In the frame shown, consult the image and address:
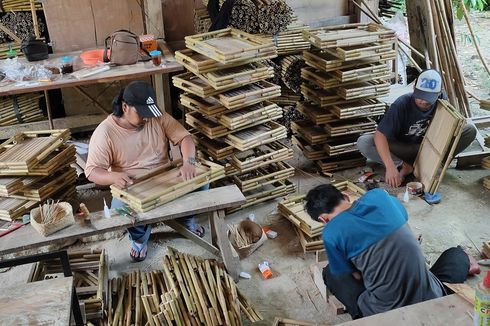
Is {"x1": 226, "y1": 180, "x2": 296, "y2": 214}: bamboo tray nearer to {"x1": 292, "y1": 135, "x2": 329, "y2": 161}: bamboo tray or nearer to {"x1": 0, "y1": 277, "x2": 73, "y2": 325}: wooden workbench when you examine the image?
{"x1": 292, "y1": 135, "x2": 329, "y2": 161}: bamboo tray

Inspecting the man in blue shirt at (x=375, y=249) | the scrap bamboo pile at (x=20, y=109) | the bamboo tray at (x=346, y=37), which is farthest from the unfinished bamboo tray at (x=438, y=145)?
the scrap bamboo pile at (x=20, y=109)

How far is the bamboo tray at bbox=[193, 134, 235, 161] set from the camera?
19.7ft

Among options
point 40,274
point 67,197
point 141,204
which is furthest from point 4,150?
point 141,204

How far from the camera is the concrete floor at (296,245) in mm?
4902

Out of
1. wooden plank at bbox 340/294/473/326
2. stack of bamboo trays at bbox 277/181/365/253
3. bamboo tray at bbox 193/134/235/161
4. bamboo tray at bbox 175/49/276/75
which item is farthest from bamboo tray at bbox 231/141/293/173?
wooden plank at bbox 340/294/473/326

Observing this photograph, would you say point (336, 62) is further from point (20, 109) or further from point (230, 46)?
point (20, 109)

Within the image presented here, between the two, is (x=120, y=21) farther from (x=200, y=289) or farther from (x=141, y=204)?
(x=200, y=289)

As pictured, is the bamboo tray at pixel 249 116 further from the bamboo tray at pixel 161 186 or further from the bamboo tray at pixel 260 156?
the bamboo tray at pixel 161 186

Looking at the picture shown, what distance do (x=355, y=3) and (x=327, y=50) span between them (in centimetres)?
202

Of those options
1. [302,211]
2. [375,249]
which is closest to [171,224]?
[302,211]

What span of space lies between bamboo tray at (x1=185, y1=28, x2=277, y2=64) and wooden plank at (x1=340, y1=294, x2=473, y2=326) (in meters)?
3.14

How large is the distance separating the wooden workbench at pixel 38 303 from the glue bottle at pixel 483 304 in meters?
2.35

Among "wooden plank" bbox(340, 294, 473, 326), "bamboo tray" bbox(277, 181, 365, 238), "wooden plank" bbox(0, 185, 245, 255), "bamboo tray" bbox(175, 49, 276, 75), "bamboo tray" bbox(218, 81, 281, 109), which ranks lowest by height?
"bamboo tray" bbox(277, 181, 365, 238)

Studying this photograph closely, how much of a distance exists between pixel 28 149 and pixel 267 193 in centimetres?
269
